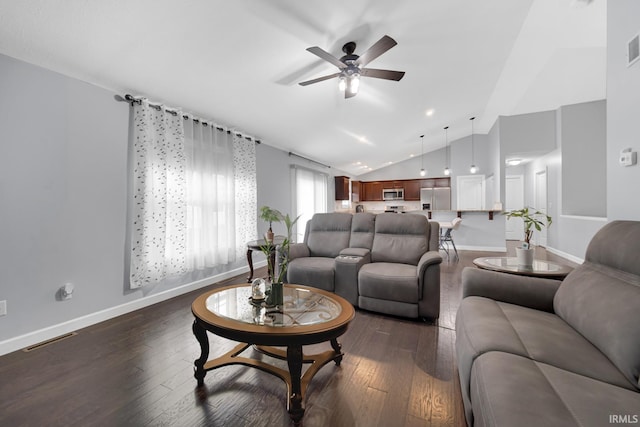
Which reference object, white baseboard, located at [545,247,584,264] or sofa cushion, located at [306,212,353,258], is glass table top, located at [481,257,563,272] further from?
white baseboard, located at [545,247,584,264]

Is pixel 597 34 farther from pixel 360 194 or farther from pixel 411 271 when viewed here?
pixel 360 194

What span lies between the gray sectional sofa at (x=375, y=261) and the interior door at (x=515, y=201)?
647 centimetres

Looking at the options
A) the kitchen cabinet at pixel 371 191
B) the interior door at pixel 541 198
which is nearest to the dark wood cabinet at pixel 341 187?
the kitchen cabinet at pixel 371 191

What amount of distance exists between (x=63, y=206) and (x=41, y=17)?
1463 mm

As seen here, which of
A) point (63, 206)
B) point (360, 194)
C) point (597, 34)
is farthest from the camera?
point (360, 194)

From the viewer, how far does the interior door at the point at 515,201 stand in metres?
7.58

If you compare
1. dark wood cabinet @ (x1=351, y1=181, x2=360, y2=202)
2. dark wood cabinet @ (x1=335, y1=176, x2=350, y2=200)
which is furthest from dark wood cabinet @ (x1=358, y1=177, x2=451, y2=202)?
dark wood cabinet @ (x1=335, y1=176, x2=350, y2=200)

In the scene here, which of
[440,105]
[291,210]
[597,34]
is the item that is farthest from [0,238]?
[597,34]

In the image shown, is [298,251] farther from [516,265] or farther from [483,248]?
[483,248]

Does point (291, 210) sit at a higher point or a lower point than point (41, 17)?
lower

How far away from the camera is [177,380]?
167 centimetres

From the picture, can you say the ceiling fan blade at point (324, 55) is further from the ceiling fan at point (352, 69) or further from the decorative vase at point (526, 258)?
the decorative vase at point (526, 258)

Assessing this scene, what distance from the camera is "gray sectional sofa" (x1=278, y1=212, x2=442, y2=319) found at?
2.42 m

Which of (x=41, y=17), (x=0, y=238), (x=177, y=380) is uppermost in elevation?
(x=41, y=17)
